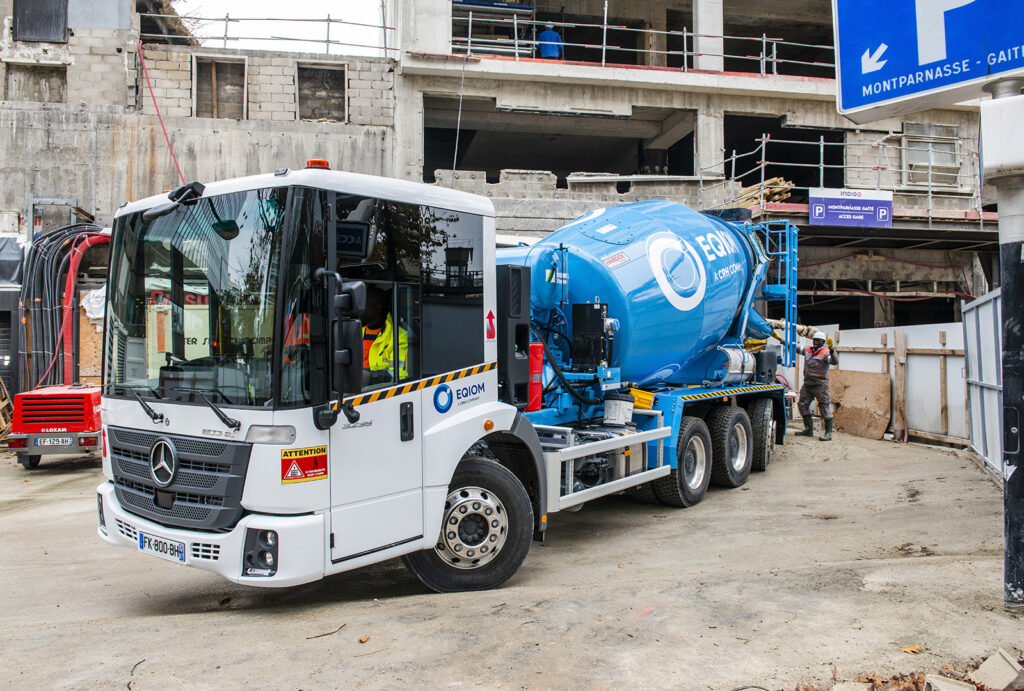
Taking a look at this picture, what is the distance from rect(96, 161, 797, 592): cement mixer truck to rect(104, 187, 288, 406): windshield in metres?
0.01

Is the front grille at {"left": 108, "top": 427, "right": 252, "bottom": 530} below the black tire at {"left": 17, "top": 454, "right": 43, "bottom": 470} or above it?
above

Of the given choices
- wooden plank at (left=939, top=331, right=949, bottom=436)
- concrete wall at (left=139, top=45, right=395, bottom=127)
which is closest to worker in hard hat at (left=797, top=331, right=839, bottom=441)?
wooden plank at (left=939, top=331, right=949, bottom=436)

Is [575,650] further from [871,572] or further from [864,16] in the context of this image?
[864,16]

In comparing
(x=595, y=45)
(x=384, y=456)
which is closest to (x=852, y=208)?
(x=595, y=45)

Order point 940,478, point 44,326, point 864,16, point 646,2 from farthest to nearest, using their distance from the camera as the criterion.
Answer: point 646,2, point 44,326, point 940,478, point 864,16

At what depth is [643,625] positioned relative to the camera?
470cm

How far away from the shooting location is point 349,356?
14.4ft

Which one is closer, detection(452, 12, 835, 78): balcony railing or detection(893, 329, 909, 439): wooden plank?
detection(893, 329, 909, 439): wooden plank

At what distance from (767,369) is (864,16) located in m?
6.49

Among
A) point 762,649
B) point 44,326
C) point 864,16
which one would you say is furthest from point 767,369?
point 44,326

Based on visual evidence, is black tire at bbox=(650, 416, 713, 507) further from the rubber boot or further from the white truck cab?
the rubber boot

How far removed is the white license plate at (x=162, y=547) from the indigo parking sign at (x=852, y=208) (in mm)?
16578

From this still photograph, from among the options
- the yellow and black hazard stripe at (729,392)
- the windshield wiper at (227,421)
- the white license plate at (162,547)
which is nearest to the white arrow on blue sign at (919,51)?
the yellow and black hazard stripe at (729,392)

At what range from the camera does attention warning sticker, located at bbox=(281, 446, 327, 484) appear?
175 inches
